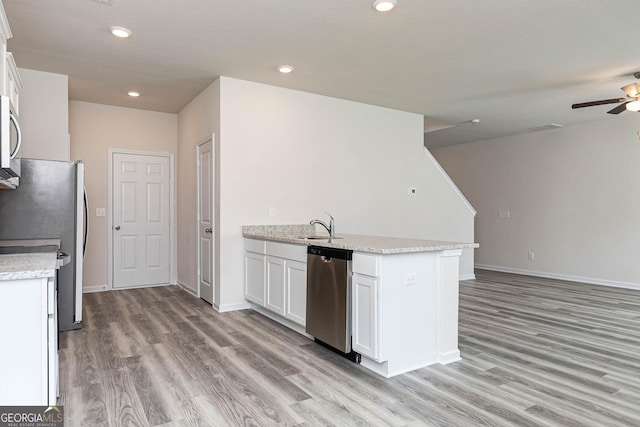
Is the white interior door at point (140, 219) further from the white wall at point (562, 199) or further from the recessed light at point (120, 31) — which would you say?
the white wall at point (562, 199)

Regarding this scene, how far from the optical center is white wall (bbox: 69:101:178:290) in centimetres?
572

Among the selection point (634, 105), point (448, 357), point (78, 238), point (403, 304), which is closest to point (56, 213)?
point (78, 238)

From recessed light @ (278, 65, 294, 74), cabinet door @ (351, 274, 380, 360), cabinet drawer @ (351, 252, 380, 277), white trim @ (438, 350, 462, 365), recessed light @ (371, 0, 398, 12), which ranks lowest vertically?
white trim @ (438, 350, 462, 365)

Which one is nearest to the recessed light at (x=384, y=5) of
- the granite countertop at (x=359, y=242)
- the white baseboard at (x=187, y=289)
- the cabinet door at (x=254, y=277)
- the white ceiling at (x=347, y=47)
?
the white ceiling at (x=347, y=47)

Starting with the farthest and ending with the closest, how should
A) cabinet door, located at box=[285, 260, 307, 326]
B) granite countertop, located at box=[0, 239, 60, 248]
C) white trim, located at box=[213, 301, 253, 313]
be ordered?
1. white trim, located at box=[213, 301, 253, 313]
2. cabinet door, located at box=[285, 260, 307, 326]
3. granite countertop, located at box=[0, 239, 60, 248]

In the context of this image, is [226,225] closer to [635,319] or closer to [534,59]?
[534,59]

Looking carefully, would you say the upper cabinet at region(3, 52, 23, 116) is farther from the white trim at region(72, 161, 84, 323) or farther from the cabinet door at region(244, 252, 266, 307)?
the cabinet door at region(244, 252, 266, 307)

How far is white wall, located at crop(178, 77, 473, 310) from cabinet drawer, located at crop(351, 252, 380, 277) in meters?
2.15

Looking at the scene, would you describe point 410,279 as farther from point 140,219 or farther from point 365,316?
point 140,219

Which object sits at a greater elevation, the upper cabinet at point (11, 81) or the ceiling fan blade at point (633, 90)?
the ceiling fan blade at point (633, 90)

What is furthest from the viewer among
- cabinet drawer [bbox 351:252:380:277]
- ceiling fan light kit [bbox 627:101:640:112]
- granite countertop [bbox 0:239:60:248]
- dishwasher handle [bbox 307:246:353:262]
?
ceiling fan light kit [bbox 627:101:640:112]

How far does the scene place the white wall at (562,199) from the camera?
6500 mm

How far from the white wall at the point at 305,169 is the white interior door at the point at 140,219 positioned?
0.34 m

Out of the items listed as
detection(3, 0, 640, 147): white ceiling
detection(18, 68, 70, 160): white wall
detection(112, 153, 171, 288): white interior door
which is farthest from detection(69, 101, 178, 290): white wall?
detection(18, 68, 70, 160): white wall
